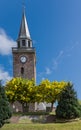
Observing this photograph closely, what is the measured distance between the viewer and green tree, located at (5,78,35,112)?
259 feet

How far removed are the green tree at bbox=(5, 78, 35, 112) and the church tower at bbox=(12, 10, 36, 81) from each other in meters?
15.0

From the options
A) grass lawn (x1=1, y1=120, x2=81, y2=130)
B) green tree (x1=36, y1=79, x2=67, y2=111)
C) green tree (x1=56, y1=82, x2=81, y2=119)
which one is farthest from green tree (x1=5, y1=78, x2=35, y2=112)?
grass lawn (x1=1, y1=120, x2=81, y2=130)

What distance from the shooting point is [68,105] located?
68.1 metres

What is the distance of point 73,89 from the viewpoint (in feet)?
232

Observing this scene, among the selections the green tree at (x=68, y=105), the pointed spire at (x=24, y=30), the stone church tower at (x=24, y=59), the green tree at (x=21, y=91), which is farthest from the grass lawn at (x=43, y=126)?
the pointed spire at (x=24, y=30)

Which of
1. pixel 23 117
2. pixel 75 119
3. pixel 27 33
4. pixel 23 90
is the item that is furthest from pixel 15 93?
pixel 27 33

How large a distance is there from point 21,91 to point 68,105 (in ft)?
45.9

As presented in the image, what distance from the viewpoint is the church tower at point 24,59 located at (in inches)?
3780

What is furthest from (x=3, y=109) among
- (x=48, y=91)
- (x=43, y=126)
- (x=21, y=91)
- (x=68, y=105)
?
(x=48, y=91)

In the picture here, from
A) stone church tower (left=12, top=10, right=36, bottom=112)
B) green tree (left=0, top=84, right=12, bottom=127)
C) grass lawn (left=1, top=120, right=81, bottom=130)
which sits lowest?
grass lawn (left=1, top=120, right=81, bottom=130)

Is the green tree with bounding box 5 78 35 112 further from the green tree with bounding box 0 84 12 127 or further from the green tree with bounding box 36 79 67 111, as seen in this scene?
the green tree with bounding box 0 84 12 127

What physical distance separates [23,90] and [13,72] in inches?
647

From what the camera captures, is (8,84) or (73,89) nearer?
(73,89)

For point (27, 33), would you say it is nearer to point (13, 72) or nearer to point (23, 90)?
point (13, 72)
